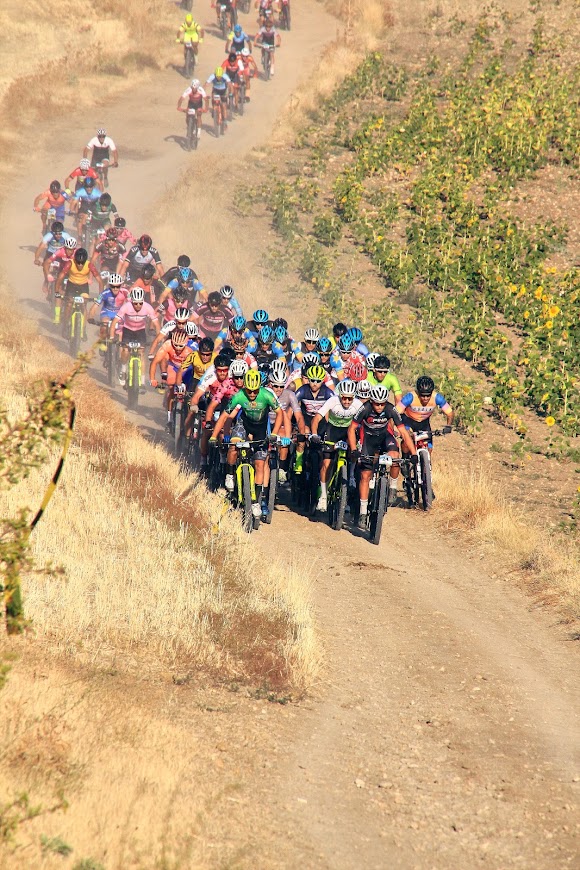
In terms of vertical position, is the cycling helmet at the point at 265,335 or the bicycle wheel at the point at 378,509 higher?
the cycling helmet at the point at 265,335

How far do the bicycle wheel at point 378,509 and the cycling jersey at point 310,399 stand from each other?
4.80 feet

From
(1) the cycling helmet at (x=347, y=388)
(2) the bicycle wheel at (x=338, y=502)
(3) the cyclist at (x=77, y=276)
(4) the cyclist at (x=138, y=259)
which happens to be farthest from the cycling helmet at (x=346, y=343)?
(3) the cyclist at (x=77, y=276)

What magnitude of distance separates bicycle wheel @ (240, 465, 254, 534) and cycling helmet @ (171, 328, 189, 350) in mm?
4237

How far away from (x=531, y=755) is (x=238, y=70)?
35.3 m

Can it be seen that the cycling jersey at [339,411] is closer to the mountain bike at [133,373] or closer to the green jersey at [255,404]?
the green jersey at [255,404]

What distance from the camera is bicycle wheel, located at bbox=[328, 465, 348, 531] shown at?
51.0ft

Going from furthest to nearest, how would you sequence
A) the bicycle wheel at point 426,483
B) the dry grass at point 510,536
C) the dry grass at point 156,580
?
1. the bicycle wheel at point 426,483
2. the dry grass at point 510,536
3. the dry grass at point 156,580

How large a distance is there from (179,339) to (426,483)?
4811 mm

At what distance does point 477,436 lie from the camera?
2105 centimetres

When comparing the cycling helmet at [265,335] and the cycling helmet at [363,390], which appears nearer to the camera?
the cycling helmet at [363,390]

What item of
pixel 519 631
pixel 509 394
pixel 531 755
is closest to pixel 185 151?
pixel 509 394

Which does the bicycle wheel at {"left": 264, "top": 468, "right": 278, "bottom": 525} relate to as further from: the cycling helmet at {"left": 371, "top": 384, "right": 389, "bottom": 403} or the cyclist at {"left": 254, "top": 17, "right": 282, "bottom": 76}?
the cyclist at {"left": 254, "top": 17, "right": 282, "bottom": 76}

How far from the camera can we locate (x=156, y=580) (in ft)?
39.3

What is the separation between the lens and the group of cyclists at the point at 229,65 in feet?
127
